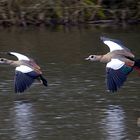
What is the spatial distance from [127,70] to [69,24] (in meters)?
13.4

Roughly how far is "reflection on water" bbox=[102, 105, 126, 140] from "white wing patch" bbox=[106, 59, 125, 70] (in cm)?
67

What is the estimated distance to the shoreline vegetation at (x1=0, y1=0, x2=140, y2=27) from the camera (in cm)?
2822

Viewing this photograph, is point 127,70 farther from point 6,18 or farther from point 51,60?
point 6,18

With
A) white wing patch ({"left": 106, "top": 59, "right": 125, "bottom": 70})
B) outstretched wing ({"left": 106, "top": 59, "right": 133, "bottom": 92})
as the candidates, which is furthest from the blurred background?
white wing patch ({"left": 106, "top": 59, "right": 125, "bottom": 70})

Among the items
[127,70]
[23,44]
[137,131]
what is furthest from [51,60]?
[137,131]

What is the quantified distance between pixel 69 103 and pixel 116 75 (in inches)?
38.5

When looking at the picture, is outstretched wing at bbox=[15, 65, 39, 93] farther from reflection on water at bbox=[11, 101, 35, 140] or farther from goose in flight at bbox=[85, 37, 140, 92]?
goose in flight at bbox=[85, 37, 140, 92]

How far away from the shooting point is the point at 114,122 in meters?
13.5

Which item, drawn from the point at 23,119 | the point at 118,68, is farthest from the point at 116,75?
the point at 23,119

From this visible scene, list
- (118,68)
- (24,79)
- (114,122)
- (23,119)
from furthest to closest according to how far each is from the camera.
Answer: (24,79), (118,68), (23,119), (114,122)

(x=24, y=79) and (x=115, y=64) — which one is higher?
(x=115, y=64)

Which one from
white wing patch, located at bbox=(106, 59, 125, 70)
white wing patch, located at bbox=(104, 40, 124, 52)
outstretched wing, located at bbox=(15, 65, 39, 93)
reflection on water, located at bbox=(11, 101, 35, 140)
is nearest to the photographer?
reflection on water, located at bbox=(11, 101, 35, 140)

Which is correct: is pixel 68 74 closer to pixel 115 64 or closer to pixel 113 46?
pixel 113 46

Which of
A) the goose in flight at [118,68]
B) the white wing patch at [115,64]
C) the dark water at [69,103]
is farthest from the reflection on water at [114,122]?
the white wing patch at [115,64]
